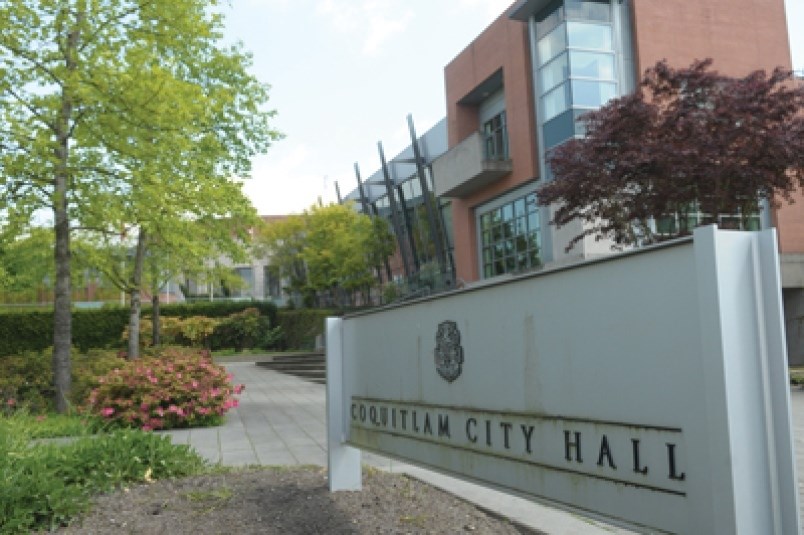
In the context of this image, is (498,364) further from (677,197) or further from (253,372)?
(253,372)

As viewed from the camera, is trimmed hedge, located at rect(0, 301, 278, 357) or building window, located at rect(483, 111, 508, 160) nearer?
building window, located at rect(483, 111, 508, 160)

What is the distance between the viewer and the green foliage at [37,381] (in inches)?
464

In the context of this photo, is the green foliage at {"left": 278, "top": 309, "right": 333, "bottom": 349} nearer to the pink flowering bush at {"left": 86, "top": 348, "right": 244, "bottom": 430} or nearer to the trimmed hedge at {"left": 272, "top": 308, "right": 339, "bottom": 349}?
the trimmed hedge at {"left": 272, "top": 308, "right": 339, "bottom": 349}

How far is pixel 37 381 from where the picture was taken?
12.9m

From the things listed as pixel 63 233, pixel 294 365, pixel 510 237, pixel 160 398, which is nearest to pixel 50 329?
pixel 294 365

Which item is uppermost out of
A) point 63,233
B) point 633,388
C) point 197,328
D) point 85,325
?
point 63,233

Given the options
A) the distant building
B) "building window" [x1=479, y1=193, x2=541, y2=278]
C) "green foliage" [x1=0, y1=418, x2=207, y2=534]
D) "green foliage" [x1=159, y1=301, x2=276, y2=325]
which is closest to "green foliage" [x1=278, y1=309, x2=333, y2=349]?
"green foliage" [x1=159, y1=301, x2=276, y2=325]

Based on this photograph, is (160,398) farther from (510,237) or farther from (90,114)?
(510,237)

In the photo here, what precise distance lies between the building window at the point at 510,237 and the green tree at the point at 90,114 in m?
12.2

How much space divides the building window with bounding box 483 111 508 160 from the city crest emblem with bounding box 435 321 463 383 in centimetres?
1975

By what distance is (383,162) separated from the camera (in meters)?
36.2

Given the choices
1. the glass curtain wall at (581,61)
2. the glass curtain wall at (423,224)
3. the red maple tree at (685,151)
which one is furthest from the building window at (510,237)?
the red maple tree at (685,151)

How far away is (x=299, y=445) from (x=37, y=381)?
6774mm

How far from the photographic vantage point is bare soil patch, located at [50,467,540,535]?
4469mm
